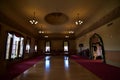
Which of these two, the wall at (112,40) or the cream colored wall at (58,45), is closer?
the wall at (112,40)

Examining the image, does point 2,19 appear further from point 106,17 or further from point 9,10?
point 106,17

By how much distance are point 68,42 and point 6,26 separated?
14886mm

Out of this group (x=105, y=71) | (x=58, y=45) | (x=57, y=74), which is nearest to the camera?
(x=57, y=74)

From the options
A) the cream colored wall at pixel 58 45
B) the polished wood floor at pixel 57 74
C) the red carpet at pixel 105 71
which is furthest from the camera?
the cream colored wall at pixel 58 45

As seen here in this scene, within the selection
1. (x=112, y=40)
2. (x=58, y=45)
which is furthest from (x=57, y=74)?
(x=58, y=45)

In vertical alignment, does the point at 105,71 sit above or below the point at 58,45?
below

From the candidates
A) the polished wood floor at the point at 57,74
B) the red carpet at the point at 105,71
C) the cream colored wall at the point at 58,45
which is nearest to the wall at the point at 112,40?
the red carpet at the point at 105,71

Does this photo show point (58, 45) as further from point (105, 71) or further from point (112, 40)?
point (105, 71)

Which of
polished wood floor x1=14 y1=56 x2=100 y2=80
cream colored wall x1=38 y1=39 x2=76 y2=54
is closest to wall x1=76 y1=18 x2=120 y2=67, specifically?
polished wood floor x1=14 y1=56 x2=100 y2=80

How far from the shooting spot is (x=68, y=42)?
70.2 feet

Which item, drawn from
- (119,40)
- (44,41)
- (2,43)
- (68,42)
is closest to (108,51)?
(119,40)

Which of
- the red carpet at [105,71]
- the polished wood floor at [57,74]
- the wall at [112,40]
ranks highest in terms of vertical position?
the wall at [112,40]

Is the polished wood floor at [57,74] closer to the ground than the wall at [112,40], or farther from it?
closer to the ground

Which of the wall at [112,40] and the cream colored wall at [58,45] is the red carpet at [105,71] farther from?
the cream colored wall at [58,45]
